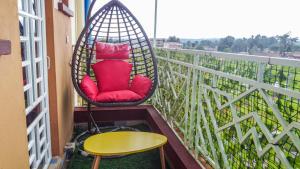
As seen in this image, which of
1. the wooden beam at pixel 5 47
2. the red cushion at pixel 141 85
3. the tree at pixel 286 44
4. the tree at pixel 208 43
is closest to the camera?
the wooden beam at pixel 5 47

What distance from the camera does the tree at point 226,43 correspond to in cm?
172

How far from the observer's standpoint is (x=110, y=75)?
326cm

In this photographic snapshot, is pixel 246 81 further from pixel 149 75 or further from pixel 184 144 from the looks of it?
pixel 149 75

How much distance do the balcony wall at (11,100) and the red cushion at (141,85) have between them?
180 centimetres

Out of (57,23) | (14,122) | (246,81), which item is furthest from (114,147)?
(57,23)

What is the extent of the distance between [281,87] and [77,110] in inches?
116

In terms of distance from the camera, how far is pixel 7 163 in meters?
1.08

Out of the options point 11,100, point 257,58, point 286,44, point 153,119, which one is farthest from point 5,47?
point 153,119

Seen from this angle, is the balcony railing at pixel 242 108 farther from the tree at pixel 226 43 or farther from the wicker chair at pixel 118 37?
the wicker chair at pixel 118 37

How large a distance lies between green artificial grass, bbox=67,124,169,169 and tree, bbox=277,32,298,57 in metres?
1.72

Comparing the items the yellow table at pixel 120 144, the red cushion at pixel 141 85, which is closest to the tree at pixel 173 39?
the red cushion at pixel 141 85

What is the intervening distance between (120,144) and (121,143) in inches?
0.8

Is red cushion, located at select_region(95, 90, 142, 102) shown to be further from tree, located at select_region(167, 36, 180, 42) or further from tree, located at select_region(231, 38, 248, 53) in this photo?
tree, located at select_region(231, 38, 248, 53)

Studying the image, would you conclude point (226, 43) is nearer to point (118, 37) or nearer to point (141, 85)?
point (141, 85)
